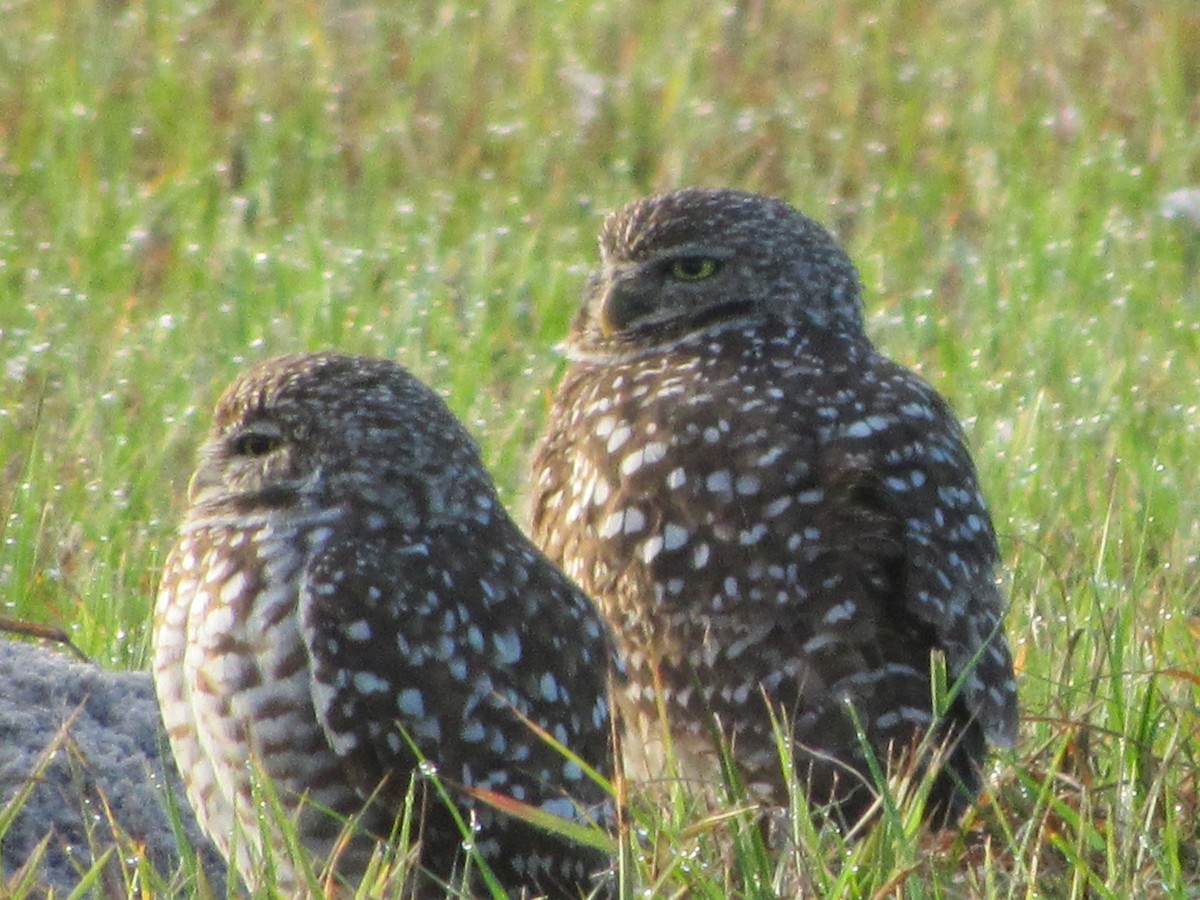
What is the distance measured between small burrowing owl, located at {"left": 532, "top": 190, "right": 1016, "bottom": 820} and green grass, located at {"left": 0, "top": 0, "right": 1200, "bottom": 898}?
24 cm

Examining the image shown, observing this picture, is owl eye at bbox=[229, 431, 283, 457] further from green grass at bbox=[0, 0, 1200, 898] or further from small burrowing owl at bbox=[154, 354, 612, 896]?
green grass at bbox=[0, 0, 1200, 898]

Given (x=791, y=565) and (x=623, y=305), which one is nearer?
(x=791, y=565)

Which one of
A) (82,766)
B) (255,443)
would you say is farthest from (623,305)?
(82,766)

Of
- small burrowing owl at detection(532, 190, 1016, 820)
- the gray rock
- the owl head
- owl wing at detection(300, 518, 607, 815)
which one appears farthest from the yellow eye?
the gray rock

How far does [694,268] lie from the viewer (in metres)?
4.83

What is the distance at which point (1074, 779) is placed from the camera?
390 centimetres

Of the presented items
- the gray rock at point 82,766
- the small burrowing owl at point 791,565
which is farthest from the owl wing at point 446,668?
the gray rock at point 82,766

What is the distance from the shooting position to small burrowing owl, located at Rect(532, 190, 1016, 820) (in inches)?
159

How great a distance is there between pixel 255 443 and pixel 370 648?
1.63 ft

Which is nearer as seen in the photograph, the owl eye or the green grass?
the owl eye

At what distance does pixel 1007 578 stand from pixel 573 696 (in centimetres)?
165

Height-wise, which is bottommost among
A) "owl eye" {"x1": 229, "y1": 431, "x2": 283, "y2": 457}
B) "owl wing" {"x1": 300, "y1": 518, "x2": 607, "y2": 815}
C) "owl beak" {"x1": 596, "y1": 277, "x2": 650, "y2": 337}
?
"owl wing" {"x1": 300, "y1": 518, "x2": 607, "y2": 815}

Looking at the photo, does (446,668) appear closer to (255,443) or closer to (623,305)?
(255,443)

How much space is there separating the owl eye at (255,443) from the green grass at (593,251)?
913mm
